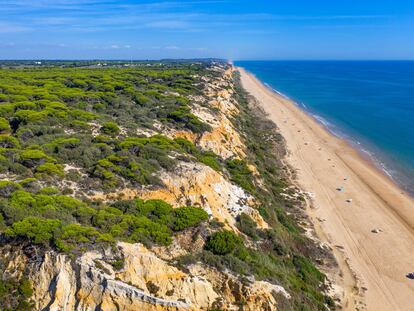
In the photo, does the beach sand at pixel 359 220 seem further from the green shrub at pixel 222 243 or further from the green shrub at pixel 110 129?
the green shrub at pixel 110 129

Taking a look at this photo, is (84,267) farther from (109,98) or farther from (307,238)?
(109,98)

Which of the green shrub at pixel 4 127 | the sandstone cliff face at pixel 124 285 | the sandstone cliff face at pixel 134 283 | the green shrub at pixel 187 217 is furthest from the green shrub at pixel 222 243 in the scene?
the green shrub at pixel 4 127

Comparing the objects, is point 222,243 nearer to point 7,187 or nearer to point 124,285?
point 124,285

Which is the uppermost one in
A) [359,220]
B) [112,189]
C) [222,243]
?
[112,189]

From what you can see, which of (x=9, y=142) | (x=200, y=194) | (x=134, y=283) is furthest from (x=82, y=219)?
(x=9, y=142)

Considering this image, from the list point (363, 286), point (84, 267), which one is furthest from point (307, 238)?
point (84, 267)

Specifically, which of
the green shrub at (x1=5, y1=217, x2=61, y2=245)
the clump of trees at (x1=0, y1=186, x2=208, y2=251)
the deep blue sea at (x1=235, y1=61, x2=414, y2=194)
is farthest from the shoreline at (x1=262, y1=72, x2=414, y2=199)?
the green shrub at (x1=5, y1=217, x2=61, y2=245)

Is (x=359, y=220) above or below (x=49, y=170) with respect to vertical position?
below
